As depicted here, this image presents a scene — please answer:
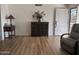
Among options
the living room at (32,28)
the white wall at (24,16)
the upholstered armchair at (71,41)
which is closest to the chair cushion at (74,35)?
the upholstered armchair at (71,41)

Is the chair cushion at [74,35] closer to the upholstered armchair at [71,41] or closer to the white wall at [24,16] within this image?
the upholstered armchair at [71,41]

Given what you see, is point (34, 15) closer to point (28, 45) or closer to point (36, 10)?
point (36, 10)

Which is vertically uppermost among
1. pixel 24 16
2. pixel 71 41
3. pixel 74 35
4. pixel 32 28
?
pixel 24 16

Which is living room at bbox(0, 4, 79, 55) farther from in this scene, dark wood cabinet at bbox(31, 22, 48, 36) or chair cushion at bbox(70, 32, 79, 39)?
chair cushion at bbox(70, 32, 79, 39)

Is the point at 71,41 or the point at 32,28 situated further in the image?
the point at 32,28

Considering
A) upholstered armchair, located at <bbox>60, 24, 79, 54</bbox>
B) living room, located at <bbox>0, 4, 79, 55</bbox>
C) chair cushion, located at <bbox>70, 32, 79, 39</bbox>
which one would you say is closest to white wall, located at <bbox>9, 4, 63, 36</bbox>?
living room, located at <bbox>0, 4, 79, 55</bbox>

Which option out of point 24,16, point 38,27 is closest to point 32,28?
point 38,27

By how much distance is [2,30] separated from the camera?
497cm

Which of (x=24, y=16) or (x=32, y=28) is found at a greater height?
(x=24, y=16)

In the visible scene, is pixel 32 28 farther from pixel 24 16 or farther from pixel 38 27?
pixel 24 16
